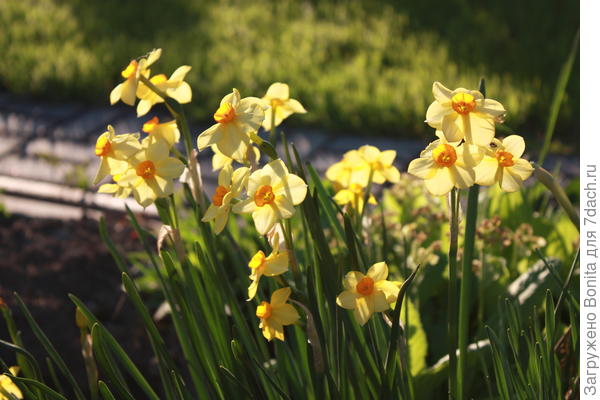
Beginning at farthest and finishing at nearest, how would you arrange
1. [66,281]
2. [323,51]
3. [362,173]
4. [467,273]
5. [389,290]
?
[323,51]
[66,281]
[362,173]
[467,273]
[389,290]

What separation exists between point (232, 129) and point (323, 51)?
332cm

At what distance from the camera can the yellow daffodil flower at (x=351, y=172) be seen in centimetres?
140

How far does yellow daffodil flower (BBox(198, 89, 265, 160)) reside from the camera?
3.34ft

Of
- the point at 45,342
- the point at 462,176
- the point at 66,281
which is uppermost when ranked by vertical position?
the point at 462,176

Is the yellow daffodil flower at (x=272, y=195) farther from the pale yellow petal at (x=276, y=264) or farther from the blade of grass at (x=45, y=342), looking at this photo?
the blade of grass at (x=45, y=342)

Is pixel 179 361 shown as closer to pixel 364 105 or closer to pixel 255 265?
pixel 255 265

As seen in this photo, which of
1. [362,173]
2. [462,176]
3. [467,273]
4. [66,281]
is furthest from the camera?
[66,281]

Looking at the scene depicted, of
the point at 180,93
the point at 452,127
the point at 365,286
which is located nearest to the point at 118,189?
the point at 180,93

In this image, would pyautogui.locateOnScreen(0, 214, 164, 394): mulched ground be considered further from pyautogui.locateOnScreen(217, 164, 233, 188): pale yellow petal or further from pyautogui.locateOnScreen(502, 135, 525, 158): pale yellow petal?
pyautogui.locateOnScreen(502, 135, 525, 158): pale yellow petal

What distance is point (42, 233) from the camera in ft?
8.55

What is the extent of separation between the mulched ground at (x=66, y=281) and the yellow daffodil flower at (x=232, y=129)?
3.70 feet

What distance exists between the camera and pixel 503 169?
3.27 feet

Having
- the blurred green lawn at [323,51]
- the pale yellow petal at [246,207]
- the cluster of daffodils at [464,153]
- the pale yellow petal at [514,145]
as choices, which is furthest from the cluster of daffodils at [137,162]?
the blurred green lawn at [323,51]

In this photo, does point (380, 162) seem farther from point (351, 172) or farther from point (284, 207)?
point (284, 207)
